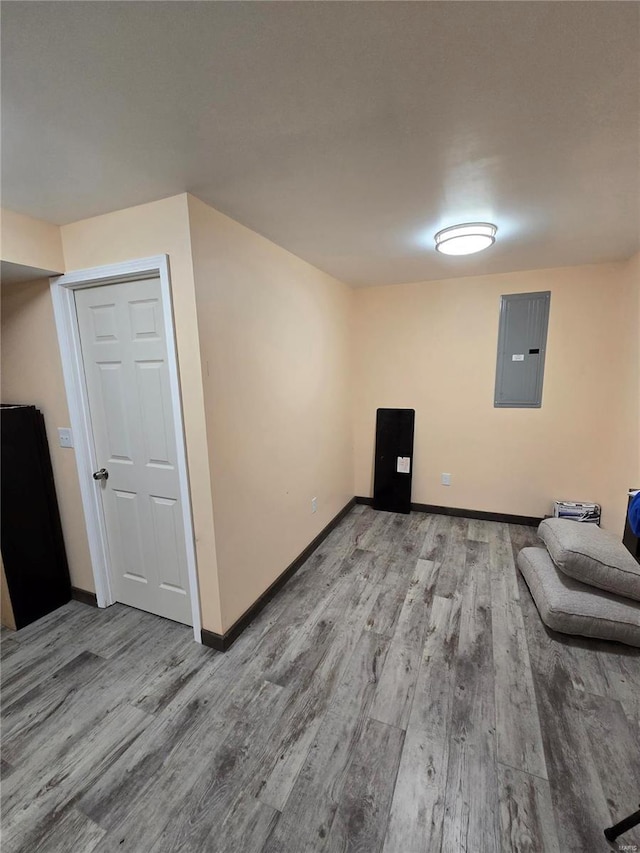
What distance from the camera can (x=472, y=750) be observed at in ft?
4.74

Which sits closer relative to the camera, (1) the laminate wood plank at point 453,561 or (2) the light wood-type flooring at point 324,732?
(2) the light wood-type flooring at point 324,732

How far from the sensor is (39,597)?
229 cm

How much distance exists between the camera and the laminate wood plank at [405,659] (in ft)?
5.33

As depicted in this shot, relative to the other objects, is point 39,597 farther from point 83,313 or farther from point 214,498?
point 83,313

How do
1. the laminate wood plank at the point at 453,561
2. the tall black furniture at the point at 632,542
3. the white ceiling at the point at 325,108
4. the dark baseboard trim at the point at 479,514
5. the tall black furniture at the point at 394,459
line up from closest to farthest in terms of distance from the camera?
the white ceiling at the point at 325,108, the tall black furniture at the point at 632,542, the laminate wood plank at the point at 453,561, the dark baseboard trim at the point at 479,514, the tall black furniture at the point at 394,459

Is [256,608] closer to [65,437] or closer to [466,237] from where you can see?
[65,437]

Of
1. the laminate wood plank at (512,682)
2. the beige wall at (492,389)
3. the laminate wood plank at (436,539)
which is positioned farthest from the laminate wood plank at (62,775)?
the beige wall at (492,389)

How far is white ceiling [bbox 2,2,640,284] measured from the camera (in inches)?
32.1

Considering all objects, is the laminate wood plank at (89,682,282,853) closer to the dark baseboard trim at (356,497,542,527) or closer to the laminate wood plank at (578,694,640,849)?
the laminate wood plank at (578,694,640,849)

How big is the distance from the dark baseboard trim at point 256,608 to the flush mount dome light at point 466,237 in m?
2.46

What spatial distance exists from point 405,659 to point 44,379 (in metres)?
2.74

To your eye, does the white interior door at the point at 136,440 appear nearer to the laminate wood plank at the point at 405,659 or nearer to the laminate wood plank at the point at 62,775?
the laminate wood plank at the point at 62,775

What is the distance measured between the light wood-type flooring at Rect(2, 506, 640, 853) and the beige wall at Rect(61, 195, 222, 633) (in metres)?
0.47

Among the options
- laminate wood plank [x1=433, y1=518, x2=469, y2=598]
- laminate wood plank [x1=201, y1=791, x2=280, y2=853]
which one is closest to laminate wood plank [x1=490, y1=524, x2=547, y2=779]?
laminate wood plank [x1=433, y1=518, x2=469, y2=598]
